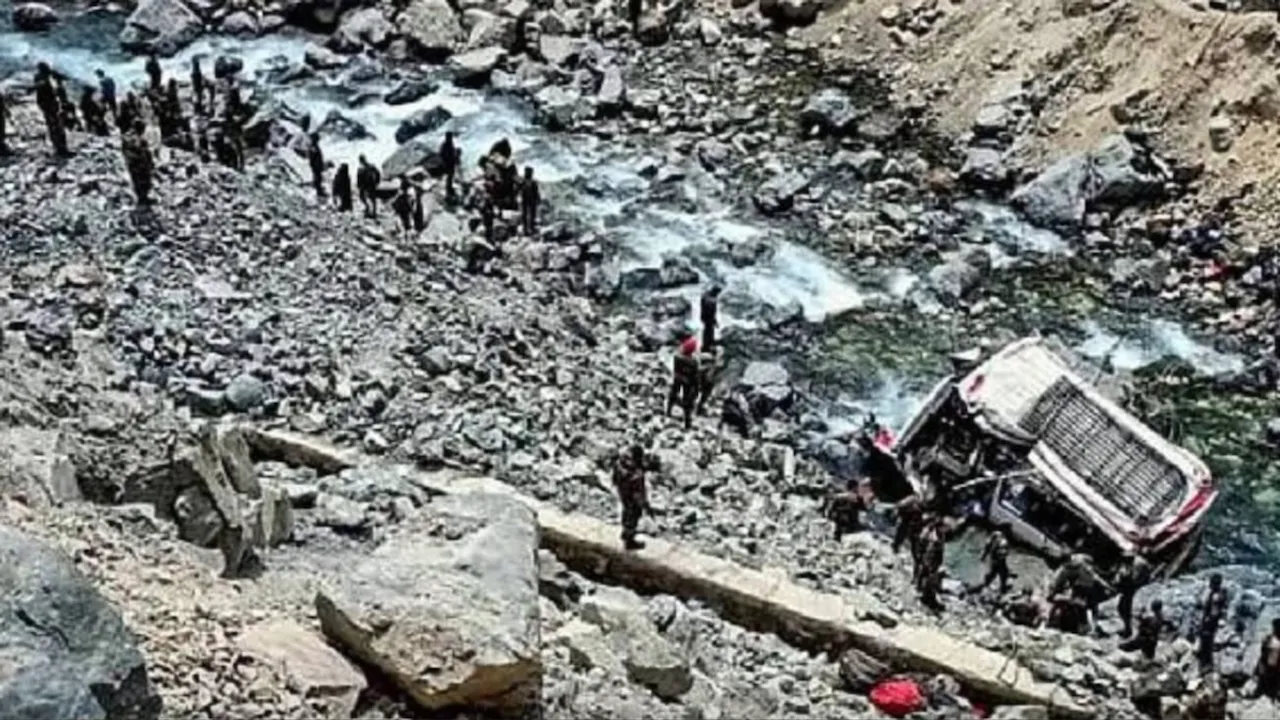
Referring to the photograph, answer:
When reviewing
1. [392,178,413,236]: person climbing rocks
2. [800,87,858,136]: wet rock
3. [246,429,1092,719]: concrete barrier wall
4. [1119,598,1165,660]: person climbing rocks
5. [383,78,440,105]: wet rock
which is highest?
[246,429,1092,719]: concrete barrier wall

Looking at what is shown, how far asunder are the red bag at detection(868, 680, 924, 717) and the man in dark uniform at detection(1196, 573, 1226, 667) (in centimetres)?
300

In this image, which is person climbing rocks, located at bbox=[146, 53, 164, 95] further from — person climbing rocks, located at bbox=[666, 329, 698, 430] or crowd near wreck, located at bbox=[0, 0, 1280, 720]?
person climbing rocks, located at bbox=[666, 329, 698, 430]

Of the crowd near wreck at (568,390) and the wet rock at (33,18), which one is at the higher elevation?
the crowd near wreck at (568,390)

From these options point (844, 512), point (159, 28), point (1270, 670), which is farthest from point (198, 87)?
point (1270, 670)

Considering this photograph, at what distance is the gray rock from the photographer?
17578mm

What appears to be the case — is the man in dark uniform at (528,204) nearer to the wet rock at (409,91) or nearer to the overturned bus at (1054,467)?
the wet rock at (409,91)

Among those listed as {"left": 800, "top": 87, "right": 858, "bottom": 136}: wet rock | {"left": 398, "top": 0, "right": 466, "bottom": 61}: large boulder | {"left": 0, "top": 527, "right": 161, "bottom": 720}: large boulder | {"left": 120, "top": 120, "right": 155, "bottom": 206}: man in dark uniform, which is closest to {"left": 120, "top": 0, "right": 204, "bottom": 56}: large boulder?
{"left": 398, "top": 0, "right": 466, "bottom": 61}: large boulder

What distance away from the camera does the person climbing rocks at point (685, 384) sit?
19016 millimetres

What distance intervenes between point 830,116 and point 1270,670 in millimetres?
11314

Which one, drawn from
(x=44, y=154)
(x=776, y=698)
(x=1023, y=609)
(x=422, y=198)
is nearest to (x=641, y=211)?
(x=422, y=198)

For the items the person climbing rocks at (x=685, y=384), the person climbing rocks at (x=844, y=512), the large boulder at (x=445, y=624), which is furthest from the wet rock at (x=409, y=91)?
the large boulder at (x=445, y=624)

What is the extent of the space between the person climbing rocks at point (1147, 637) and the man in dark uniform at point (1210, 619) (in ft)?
1.13

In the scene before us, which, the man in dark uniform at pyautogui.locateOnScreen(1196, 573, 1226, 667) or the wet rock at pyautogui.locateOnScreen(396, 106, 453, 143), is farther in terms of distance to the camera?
the wet rock at pyautogui.locateOnScreen(396, 106, 453, 143)

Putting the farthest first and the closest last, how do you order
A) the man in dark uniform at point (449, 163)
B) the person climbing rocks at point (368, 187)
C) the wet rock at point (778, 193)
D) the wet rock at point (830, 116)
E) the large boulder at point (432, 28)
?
the large boulder at point (432, 28) < the wet rock at point (830, 116) < the wet rock at point (778, 193) < the man in dark uniform at point (449, 163) < the person climbing rocks at point (368, 187)
